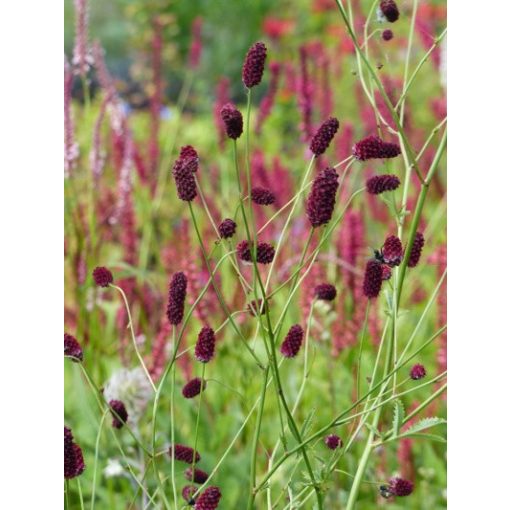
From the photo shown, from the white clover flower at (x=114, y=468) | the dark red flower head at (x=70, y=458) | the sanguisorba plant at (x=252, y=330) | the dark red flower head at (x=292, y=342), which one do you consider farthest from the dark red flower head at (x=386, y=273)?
the white clover flower at (x=114, y=468)

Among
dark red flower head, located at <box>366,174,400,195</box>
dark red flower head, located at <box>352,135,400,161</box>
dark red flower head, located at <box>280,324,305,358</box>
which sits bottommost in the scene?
dark red flower head, located at <box>280,324,305,358</box>

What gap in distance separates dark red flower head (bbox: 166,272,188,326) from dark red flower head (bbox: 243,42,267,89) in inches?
8.4

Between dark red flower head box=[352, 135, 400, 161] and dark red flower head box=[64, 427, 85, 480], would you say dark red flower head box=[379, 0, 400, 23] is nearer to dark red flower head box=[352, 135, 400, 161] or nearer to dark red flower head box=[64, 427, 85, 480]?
dark red flower head box=[352, 135, 400, 161]

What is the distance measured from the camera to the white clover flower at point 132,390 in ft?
4.50

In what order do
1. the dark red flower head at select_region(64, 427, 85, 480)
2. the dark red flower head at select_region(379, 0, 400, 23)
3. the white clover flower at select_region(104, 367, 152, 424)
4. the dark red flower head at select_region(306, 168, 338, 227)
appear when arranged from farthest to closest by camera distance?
the white clover flower at select_region(104, 367, 152, 424), the dark red flower head at select_region(379, 0, 400, 23), the dark red flower head at select_region(64, 427, 85, 480), the dark red flower head at select_region(306, 168, 338, 227)

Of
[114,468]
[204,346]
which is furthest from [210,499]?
[114,468]

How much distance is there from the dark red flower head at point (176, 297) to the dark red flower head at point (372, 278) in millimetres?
206

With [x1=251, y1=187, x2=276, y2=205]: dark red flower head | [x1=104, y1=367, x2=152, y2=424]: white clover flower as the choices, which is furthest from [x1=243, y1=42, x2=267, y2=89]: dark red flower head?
[x1=104, y1=367, x2=152, y2=424]: white clover flower

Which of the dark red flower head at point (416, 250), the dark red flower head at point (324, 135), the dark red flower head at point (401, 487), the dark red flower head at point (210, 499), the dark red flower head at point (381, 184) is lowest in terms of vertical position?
the dark red flower head at point (401, 487)

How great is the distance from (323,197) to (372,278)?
0.16m

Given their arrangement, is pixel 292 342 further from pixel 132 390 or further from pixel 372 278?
pixel 132 390

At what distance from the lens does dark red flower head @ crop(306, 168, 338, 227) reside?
0.89m

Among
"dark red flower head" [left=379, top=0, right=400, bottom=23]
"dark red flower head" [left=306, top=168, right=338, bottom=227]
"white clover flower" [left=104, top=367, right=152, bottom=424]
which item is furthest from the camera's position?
"white clover flower" [left=104, top=367, right=152, bottom=424]

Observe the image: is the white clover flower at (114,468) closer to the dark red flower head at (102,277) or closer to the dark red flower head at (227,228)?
the dark red flower head at (102,277)
